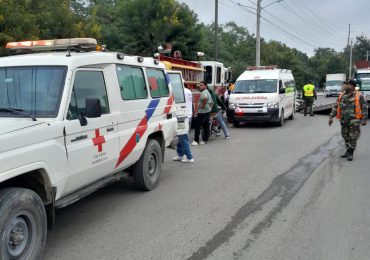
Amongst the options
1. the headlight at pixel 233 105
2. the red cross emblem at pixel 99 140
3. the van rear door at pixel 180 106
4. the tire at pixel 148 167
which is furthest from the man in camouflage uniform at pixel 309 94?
the red cross emblem at pixel 99 140

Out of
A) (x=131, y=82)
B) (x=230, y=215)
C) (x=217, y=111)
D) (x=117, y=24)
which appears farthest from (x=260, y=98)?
(x=117, y=24)

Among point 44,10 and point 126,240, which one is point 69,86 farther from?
point 44,10

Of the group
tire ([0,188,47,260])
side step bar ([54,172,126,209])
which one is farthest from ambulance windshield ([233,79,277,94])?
tire ([0,188,47,260])

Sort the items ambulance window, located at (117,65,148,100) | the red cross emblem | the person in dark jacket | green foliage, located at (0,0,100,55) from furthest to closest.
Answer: green foliage, located at (0,0,100,55) < the person in dark jacket < ambulance window, located at (117,65,148,100) < the red cross emblem

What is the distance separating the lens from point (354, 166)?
28.8ft

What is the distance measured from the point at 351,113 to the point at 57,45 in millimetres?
6673

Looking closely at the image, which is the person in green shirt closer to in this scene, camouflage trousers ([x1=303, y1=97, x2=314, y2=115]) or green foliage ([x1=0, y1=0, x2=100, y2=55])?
green foliage ([x1=0, y1=0, x2=100, y2=55])

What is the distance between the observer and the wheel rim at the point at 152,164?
6.91 metres

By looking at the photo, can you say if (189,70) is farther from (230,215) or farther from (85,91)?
(85,91)

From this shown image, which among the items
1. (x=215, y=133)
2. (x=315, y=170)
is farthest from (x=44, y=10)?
(x=315, y=170)

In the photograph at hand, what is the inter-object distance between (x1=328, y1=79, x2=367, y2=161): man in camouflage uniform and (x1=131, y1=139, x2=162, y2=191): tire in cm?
464

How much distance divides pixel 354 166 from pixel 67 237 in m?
6.28

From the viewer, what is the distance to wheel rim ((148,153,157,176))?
6910 mm

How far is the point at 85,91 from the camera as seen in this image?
16.1ft
